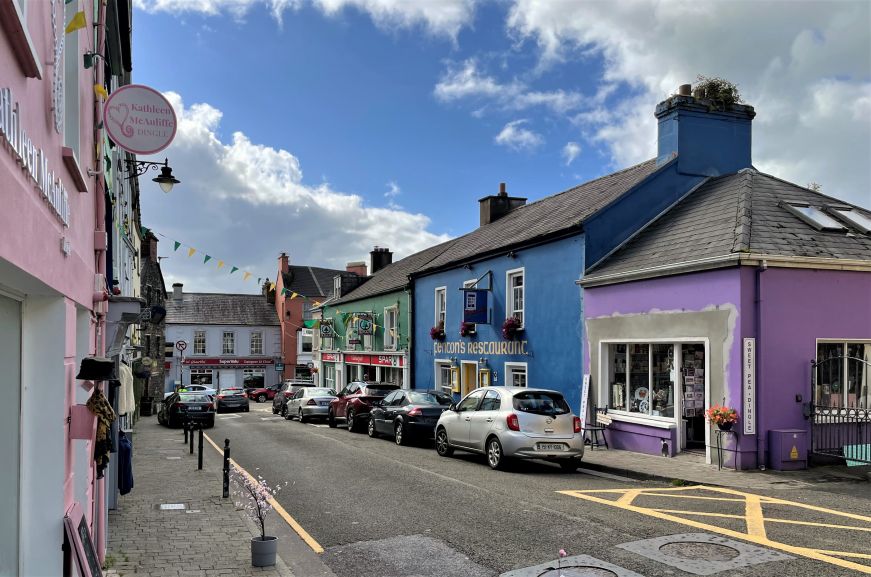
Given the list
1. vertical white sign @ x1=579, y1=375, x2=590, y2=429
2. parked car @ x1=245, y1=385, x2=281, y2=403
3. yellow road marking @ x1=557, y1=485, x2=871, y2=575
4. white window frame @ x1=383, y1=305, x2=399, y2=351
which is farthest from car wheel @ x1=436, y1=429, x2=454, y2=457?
parked car @ x1=245, y1=385, x2=281, y2=403

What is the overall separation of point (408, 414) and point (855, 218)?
11681 millimetres

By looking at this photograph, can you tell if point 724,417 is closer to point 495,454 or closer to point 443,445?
point 495,454

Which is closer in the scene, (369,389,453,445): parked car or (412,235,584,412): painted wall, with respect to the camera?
(412,235,584,412): painted wall

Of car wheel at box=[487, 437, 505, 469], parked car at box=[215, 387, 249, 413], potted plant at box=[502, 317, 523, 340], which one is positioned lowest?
parked car at box=[215, 387, 249, 413]

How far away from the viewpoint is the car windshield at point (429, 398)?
1950cm

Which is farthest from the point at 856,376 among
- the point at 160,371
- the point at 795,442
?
the point at 160,371

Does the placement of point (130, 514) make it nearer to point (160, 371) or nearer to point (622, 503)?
point (622, 503)

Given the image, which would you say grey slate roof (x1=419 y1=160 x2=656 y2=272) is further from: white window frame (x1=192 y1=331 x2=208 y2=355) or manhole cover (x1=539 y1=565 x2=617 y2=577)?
white window frame (x1=192 y1=331 x2=208 y2=355)

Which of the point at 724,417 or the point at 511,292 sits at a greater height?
the point at 511,292

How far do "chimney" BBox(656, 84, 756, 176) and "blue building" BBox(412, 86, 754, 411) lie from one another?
3 centimetres

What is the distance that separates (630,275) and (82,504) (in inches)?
495

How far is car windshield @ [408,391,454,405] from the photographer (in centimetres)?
1950

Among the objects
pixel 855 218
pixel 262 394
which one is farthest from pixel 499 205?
pixel 262 394

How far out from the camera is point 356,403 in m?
23.8
